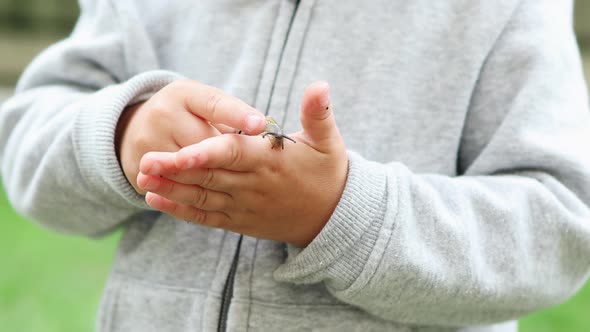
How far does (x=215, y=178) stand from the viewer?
627mm

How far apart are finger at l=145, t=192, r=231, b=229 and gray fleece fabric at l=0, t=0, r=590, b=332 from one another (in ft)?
0.27

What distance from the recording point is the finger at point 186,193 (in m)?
0.61

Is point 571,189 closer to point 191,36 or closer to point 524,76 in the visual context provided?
point 524,76

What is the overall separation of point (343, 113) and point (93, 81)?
0.32m

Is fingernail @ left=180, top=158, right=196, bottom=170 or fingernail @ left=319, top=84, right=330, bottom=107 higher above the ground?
fingernail @ left=319, top=84, right=330, bottom=107

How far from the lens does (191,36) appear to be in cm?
88

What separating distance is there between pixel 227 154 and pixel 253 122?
35 millimetres

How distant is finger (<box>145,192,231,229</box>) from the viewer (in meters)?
0.65

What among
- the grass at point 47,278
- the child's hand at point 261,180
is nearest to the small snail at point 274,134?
the child's hand at point 261,180

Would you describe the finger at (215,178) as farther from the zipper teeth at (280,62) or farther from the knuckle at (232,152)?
the zipper teeth at (280,62)

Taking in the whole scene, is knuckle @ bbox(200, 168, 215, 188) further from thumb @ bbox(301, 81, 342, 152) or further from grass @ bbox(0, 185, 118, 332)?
grass @ bbox(0, 185, 118, 332)

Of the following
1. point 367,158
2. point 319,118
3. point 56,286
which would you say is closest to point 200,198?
point 319,118

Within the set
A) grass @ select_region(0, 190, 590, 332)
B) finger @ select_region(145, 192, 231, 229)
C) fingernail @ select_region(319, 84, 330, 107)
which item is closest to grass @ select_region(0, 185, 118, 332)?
grass @ select_region(0, 190, 590, 332)

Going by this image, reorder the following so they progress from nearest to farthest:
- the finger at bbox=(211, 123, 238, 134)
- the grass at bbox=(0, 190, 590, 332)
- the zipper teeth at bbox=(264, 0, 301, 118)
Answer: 1. the finger at bbox=(211, 123, 238, 134)
2. the zipper teeth at bbox=(264, 0, 301, 118)
3. the grass at bbox=(0, 190, 590, 332)
